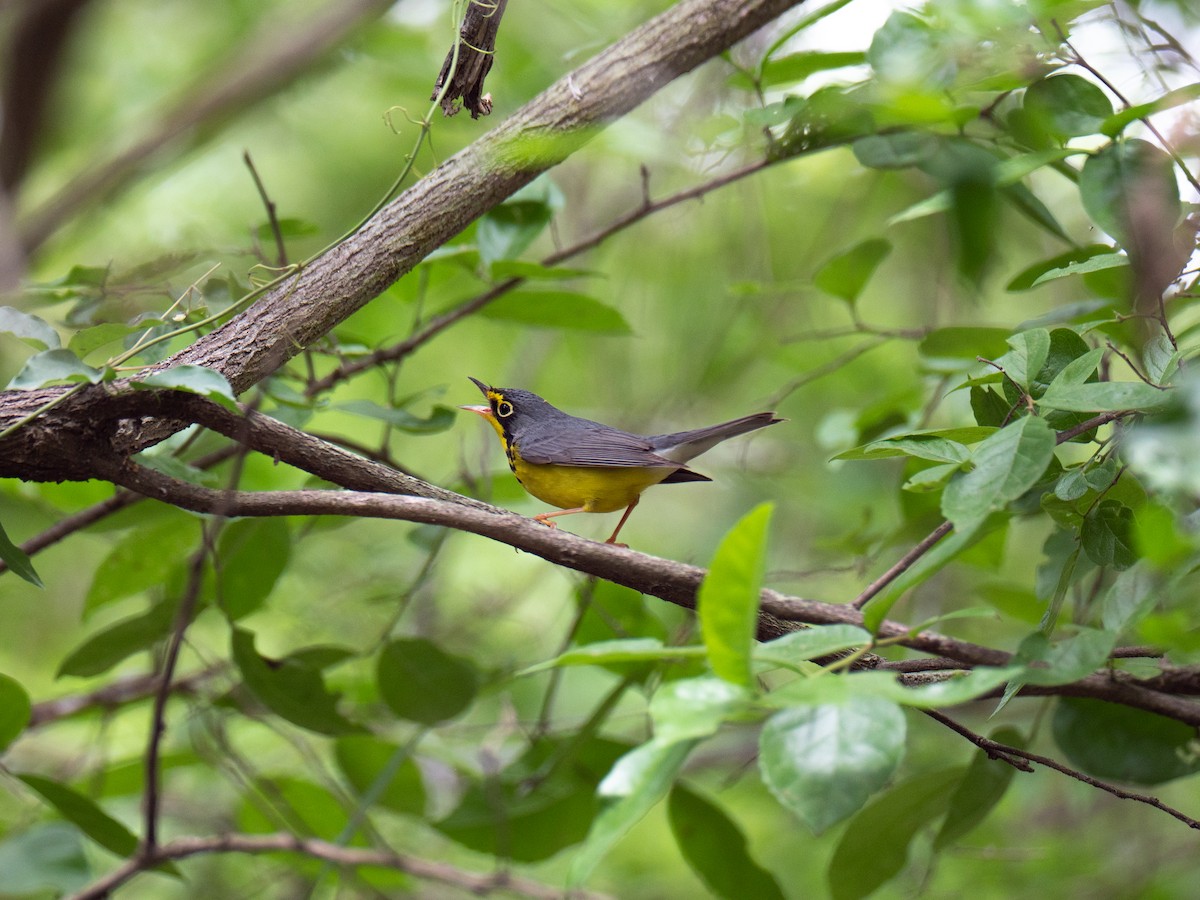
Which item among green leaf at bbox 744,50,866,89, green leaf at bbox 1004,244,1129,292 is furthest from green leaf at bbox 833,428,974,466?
green leaf at bbox 744,50,866,89

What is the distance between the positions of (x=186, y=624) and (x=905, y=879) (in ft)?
12.5

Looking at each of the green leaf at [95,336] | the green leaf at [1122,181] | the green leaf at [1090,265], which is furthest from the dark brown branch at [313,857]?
the green leaf at [1122,181]

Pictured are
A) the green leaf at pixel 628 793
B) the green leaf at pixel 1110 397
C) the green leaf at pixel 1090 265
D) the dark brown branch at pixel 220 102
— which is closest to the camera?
the green leaf at pixel 628 793

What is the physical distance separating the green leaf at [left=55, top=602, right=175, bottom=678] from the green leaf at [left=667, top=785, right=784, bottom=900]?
1663 mm

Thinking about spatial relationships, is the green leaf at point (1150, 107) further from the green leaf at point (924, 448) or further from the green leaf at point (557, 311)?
the green leaf at point (557, 311)

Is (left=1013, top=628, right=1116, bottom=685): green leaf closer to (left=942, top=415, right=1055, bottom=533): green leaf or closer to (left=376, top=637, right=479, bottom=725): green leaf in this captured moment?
(left=942, top=415, right=1055, bottom=533): green leaf

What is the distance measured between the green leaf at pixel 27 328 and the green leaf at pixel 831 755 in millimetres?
1637

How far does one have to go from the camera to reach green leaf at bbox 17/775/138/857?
284 centimetres

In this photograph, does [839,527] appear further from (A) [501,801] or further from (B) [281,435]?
(B) [281,435]

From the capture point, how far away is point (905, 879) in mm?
5047

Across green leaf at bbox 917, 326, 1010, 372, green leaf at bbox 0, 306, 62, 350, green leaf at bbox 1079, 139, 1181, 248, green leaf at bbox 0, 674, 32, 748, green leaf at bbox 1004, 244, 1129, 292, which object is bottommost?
green leaf at bbox 0, 674, 32, 748

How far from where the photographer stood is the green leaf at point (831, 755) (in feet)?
4.14

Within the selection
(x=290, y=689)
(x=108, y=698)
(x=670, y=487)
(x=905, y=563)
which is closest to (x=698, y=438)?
(x=290, y=689)

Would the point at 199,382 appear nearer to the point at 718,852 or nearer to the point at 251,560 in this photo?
the point at 251,560
